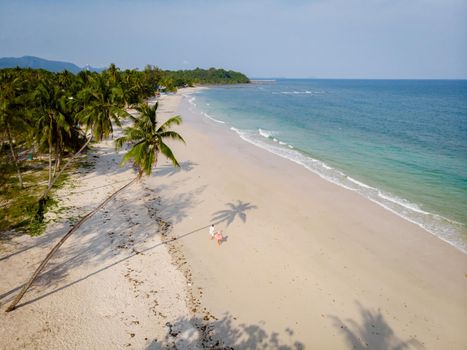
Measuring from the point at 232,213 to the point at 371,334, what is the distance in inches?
468

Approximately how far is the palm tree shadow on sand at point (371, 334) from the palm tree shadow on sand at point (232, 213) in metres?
9.67

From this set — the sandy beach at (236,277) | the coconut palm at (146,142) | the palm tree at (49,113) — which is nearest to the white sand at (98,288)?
the sandy beach at (236,277)

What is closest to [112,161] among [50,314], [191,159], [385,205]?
[191,159]

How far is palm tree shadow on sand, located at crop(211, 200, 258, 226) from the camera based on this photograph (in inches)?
841

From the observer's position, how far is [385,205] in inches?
947

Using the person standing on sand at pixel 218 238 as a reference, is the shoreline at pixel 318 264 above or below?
below

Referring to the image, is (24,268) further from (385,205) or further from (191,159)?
(385,205)

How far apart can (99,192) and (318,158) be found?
24212 mm

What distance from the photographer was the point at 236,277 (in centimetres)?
1565

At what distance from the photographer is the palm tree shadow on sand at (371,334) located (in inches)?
480

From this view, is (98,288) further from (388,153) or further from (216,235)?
(388,153)

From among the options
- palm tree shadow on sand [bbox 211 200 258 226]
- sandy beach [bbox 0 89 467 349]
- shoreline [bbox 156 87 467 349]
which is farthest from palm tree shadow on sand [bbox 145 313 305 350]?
palm tree shadow on sand [bbox 211 200 258 226]

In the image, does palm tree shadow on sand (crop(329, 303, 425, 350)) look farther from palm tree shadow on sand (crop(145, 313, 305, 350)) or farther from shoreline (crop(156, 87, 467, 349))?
palm tree shadow on sand (crop(145, 313, 305, 350))

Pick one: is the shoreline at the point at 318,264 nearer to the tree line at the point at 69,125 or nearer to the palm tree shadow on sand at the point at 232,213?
the palm tree shadow on sand at the point at 232,213
